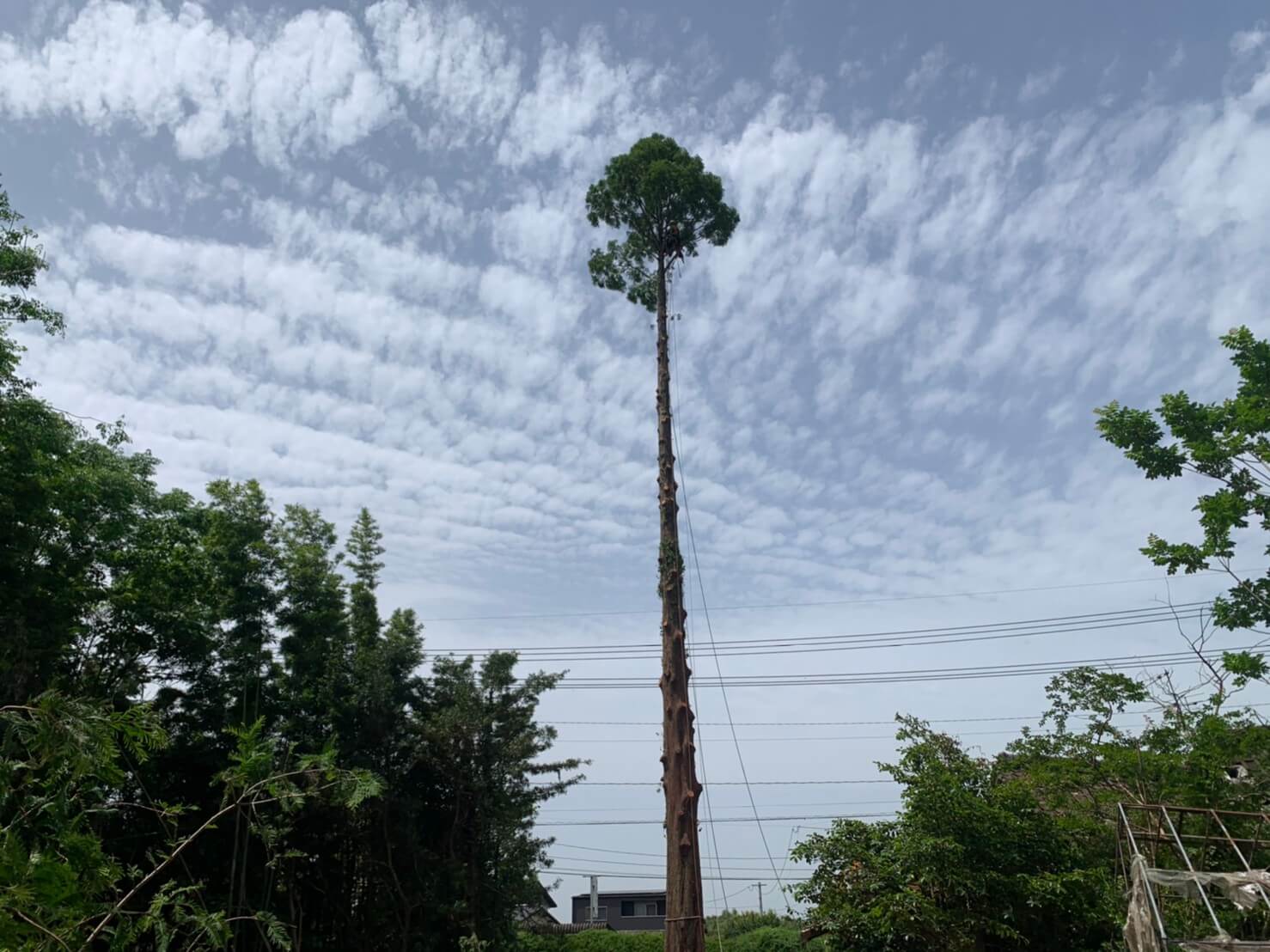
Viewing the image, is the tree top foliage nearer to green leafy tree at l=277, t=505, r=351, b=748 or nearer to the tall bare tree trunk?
the tall bare tree trunk

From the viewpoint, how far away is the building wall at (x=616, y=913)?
37.3 metres

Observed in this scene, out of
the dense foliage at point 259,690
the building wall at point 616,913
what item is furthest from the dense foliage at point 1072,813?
the building wall at point 616,913

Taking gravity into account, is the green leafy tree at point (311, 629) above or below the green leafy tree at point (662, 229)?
below

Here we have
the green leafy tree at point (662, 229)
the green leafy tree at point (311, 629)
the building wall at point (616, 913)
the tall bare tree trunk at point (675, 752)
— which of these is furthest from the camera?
the building wall at point (616, 913)

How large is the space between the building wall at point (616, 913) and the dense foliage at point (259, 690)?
82.3ft

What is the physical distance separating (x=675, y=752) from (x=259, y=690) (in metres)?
8.09

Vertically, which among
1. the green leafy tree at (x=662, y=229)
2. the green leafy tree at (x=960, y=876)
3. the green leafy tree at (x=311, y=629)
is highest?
the green leafy tree at (x=662, y=229)

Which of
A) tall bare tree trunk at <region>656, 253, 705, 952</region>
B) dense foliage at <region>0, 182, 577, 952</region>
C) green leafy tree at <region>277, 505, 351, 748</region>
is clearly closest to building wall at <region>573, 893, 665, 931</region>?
dense foliage at <region>0, 182, 577, 952</region>

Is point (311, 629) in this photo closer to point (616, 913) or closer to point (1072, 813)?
point (1072, 813)

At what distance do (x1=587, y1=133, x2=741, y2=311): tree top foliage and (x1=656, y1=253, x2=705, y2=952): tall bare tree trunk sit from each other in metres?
2.90

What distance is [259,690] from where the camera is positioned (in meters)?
13.3

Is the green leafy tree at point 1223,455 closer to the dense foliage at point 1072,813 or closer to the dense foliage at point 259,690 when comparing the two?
the dense foliage at point 1072,813

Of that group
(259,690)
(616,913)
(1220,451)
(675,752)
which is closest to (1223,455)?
(1220,451)

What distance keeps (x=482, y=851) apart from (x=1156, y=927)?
37.2ft
